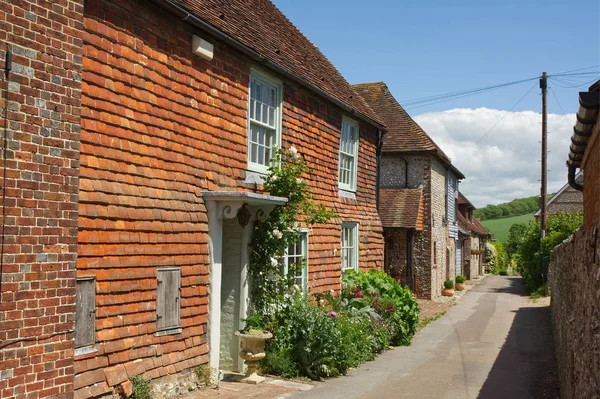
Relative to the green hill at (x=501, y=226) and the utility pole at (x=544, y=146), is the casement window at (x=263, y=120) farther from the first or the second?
the green hill at (x=501, y=226)

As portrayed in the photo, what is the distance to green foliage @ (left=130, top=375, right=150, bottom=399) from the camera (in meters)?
7.87

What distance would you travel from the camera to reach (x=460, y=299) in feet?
93.1

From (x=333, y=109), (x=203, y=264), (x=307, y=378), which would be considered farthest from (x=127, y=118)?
(x=333, y=109)

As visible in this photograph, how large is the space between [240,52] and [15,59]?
5.02 meters

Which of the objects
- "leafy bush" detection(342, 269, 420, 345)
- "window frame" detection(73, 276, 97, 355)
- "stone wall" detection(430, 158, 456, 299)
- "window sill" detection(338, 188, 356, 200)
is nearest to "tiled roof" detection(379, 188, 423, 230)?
"stone wall" detection(430, 158, 456, 299)

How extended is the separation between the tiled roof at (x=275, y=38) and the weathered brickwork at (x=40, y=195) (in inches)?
103

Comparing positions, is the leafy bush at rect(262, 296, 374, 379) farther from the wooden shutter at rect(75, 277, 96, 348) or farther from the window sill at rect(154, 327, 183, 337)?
the wooden shutter at rect(75, 277, 96, 348)

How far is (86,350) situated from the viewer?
23.9 ft

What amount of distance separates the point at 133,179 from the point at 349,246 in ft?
28.4

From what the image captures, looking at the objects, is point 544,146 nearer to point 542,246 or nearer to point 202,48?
point 542,246

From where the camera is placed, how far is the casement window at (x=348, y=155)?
1550 cm

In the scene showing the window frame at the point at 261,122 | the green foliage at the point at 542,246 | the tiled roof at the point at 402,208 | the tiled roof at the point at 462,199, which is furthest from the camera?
the tiled roof at the point at 462,199

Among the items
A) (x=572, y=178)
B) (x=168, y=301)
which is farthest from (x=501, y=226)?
(x=168, y=301)

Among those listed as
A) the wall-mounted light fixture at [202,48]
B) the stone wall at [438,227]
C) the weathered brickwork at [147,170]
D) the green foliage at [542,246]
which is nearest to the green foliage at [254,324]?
the weathered brickwork at [147,170]
